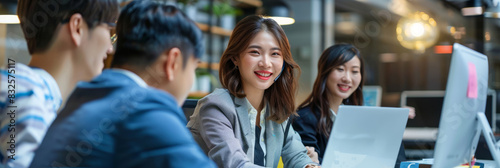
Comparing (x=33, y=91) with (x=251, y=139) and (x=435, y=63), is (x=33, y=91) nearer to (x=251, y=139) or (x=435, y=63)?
(x=251, y=139)

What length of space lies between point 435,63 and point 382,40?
3.94ft

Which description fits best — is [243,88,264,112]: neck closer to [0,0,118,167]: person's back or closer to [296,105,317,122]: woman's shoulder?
[296,105,317,122]: woman's shoulder

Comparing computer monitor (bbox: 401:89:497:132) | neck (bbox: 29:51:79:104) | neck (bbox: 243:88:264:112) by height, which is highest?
neck (bbox: 29:51:79:104)

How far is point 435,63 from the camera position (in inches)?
333

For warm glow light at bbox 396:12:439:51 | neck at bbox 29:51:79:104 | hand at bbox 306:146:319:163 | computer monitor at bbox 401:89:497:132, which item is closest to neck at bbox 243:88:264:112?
hand at bbox 306:146:319:163

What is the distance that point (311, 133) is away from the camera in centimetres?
220

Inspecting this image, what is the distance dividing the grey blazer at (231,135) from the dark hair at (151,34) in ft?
2.05

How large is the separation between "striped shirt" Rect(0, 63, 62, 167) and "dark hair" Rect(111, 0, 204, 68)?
0.66ft

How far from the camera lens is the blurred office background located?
4978 mm

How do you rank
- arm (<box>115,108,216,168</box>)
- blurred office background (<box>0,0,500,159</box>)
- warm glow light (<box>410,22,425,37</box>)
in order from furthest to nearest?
1. warm glow light (<box>410,22,425,37</box>)
2. blurred office background (<box>0,0,500,159</box>)
3. arm (<box>115,108,216,168</box>)

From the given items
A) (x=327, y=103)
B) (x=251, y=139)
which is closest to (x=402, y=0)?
(x=327, y=103)

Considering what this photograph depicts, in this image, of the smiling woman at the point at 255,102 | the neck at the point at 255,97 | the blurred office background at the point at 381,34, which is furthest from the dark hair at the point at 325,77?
the blurred office background at the point at 381,34

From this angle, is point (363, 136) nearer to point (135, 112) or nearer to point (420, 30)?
point (135, 112)

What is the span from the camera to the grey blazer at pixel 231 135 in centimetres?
151
